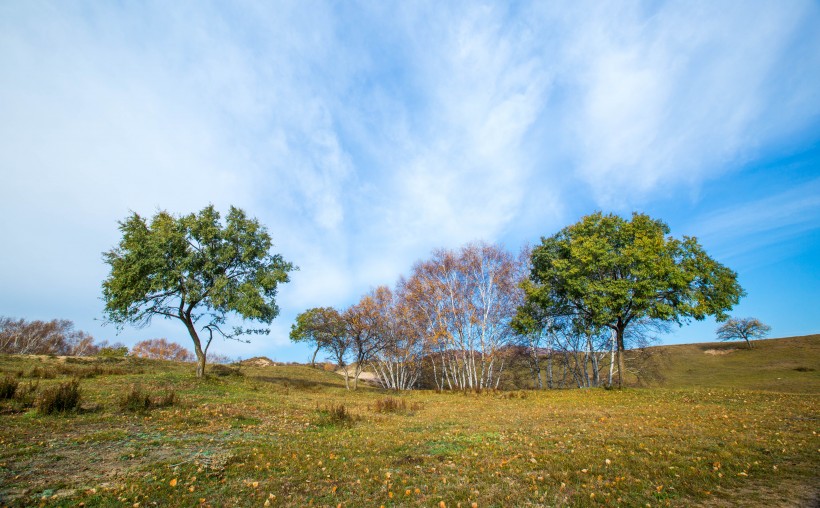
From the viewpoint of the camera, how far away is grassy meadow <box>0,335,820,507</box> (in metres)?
6.19

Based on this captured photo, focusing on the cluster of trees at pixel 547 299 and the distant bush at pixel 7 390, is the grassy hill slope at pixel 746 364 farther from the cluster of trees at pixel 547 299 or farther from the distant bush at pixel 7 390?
the distant bush at pixel 7 390

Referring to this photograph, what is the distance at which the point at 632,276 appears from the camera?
25.9 meters

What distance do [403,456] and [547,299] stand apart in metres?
22.2

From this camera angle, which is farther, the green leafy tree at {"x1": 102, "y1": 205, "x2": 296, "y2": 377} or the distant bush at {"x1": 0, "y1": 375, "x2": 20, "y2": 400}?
the green leafy tree at {"x1": 102, "y1": 205, "x2": 296, "y2": 377}

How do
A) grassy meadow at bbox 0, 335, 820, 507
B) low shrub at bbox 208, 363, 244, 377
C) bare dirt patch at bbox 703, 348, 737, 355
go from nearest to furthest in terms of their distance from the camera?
1. grassy meadow at bbox 0, 335, 820, 507
2. low shrub at bbox 208, 363, 244, 377
3. bare dirt patch at bbox 703, 348, 737, 355

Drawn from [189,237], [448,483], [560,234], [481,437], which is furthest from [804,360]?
[189,237]

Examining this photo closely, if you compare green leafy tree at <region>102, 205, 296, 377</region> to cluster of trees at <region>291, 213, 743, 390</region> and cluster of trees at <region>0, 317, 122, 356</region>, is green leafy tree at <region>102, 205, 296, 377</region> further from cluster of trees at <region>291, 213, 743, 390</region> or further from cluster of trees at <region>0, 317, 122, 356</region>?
cluster of trees at <region>0, 317, 122, 356</region>

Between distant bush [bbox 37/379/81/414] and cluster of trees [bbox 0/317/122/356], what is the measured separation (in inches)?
3155

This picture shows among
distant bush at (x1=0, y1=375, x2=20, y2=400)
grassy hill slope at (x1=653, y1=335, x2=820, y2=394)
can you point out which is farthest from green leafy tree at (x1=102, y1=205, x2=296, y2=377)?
grassy hill slope at (x1=653, y1=335, x2=820, y2=394)

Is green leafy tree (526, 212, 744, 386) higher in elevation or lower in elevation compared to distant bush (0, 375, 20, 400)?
higher

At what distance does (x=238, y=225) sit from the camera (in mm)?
29047

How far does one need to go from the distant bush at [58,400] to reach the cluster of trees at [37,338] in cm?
8013

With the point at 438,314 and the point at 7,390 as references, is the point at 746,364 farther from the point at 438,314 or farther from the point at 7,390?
the point at 7,390

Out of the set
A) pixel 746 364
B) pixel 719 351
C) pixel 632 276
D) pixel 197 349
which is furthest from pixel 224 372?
pixel 719 351
